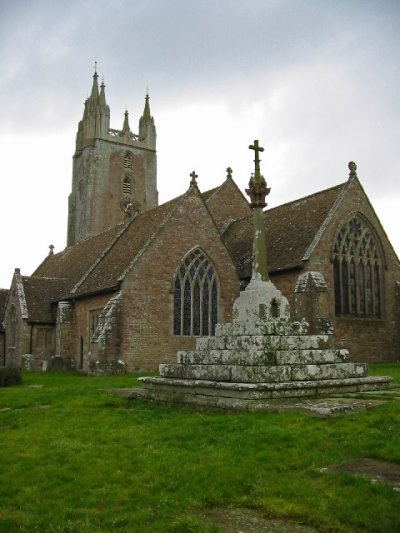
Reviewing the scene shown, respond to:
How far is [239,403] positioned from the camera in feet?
34.1

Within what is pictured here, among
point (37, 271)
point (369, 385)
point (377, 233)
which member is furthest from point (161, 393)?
point (37, 271)

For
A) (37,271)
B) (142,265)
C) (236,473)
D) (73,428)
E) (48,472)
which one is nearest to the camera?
(236,473)

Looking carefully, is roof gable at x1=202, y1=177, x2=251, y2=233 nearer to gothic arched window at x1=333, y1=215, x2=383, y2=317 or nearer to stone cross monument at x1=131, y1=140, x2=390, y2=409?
gothic arched window at x1=333, y1=215, x2=383, y2=317

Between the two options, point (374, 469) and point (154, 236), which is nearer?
point (374, 469)

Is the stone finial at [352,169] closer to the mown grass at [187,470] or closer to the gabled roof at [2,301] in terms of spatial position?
the mown grass at [187,470]

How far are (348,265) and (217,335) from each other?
17.7 m

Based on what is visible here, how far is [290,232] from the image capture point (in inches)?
1171

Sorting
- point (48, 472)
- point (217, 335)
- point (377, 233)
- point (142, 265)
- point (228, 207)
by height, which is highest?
point (228, 207)

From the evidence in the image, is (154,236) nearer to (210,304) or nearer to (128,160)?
(210,304)

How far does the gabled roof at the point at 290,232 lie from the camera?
27641 millimetres

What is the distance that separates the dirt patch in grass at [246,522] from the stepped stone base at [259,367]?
15.5 ft

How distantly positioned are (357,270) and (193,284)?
8.67 m

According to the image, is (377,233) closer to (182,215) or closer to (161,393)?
(182,215)

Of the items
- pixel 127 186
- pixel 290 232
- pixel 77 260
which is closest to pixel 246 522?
pixel 290 232
